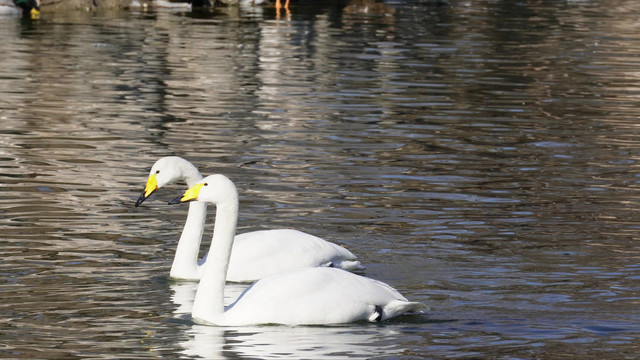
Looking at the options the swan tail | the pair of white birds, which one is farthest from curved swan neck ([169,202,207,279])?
the swan tail

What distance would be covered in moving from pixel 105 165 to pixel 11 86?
8642 mm

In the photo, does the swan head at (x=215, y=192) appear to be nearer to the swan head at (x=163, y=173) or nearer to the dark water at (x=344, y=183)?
the dark water at (x=344, y=183)

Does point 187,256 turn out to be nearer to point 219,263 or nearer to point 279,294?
point 219,263

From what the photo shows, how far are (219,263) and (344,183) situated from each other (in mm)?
5637

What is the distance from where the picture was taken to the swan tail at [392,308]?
9422 millimetres

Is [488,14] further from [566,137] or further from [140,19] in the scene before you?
[566,137]

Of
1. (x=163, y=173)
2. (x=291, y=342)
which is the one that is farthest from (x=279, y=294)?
(x=163, y=173)

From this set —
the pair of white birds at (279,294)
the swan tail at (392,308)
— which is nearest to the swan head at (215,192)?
the pair of white birds at (279,294)

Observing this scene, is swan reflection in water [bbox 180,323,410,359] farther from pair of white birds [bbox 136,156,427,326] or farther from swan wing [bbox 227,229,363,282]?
swan wing [bbox 227,229,363,282]

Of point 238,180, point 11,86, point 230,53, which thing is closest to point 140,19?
point 230,53

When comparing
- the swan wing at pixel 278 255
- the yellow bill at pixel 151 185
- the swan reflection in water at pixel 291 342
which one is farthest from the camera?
the yellow bill at pixel 151 185

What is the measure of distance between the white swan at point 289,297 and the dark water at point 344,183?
0.10 metres

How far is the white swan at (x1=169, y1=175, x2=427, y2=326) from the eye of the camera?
30.5ft

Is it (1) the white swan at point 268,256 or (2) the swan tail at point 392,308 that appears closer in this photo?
(2) the swan tail at point 392,308
